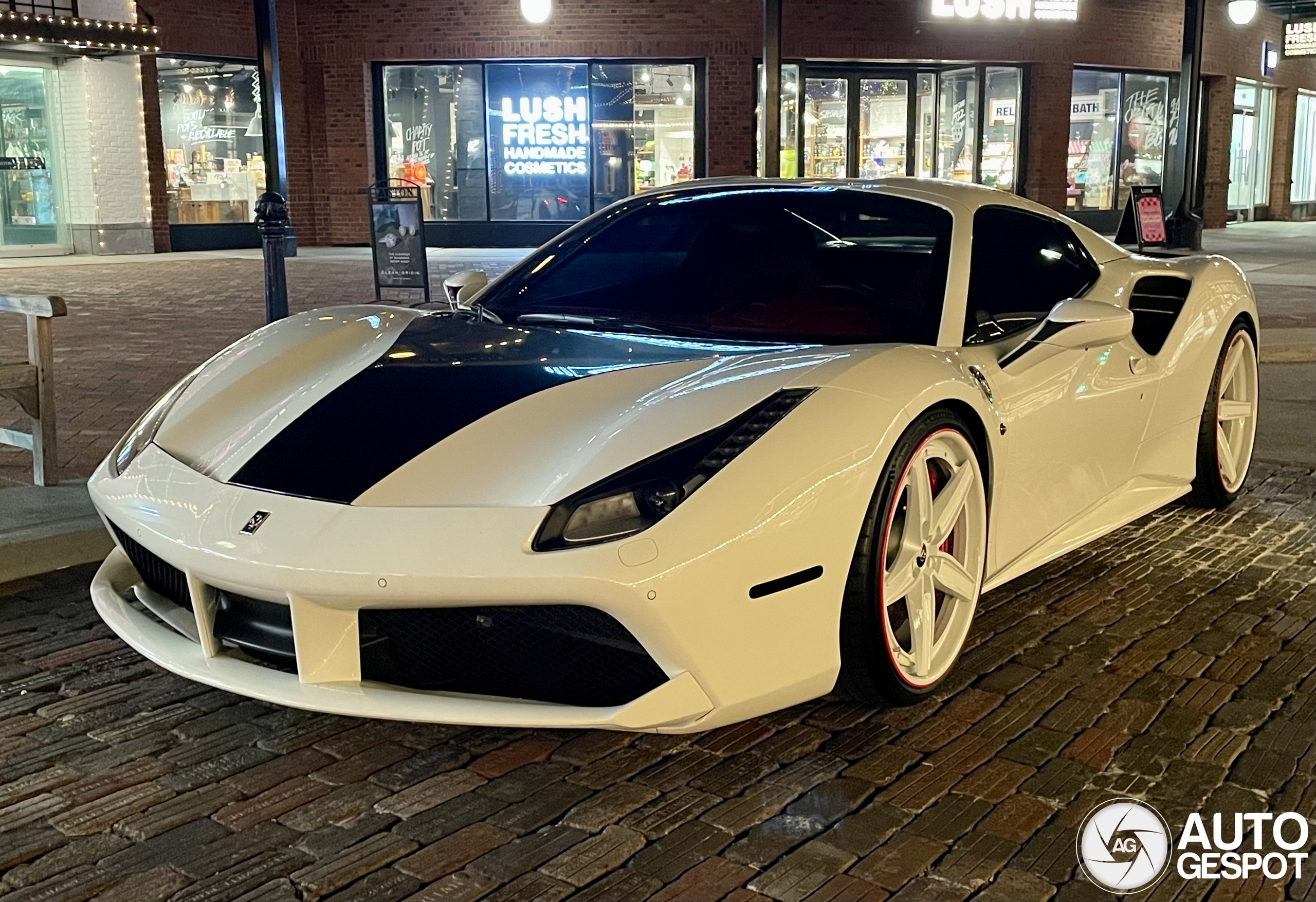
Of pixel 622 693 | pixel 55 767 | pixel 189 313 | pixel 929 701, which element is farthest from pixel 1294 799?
pixel 189 313

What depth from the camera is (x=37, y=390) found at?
210 inches

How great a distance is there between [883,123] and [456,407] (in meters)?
22.0

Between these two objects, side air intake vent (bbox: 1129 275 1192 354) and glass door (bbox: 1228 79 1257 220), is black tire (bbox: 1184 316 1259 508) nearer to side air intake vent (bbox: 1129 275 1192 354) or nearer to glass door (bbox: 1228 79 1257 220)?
side air intake vent (bbox: 1129 275 1192 354)

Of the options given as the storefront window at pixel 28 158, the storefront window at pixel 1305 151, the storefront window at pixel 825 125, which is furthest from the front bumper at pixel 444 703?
the storefront window at pixel 1305 151

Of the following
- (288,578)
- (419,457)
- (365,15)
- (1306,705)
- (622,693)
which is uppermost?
(365,15)

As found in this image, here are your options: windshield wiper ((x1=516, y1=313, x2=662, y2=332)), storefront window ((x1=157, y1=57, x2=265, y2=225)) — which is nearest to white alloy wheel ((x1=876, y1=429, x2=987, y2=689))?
windshield wiper ((x1=516, y1=313, x2=662, y2=332))

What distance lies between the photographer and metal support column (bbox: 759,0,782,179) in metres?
15.2

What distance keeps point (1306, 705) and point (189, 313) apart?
10775 mm

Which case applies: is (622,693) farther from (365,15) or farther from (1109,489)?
(365,15)

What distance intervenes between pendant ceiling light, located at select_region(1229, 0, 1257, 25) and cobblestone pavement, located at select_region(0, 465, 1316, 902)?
2213 cm

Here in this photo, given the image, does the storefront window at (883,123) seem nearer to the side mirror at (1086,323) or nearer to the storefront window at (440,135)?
the storefront window at (440,135)

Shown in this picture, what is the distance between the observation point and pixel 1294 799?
2891 millimetres

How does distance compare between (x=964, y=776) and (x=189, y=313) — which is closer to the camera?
(x=964, y=776)

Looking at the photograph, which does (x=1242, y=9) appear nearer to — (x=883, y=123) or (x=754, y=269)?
(x=883, y=123)
